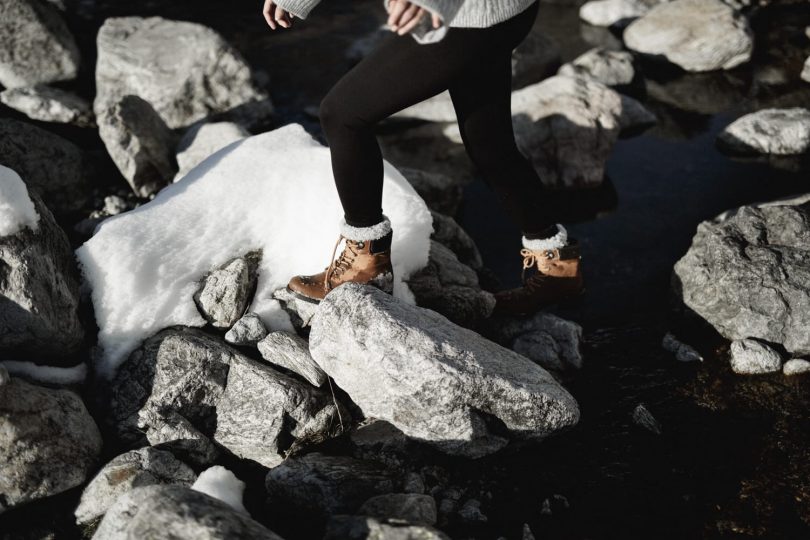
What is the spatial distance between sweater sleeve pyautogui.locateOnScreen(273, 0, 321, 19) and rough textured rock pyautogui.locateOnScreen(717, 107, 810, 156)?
3.92 m

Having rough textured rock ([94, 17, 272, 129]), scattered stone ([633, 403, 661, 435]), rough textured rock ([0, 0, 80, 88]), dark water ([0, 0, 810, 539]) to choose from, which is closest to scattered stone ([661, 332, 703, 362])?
dark water ([0, 0, 810, 539])

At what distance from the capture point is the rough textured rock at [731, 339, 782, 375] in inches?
121

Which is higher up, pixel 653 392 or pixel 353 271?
pixel 353 271

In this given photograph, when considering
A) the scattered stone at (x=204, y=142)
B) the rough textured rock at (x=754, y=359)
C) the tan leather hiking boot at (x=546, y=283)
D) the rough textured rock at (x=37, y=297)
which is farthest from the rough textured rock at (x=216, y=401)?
the scattered stone at (x=204, y=142)

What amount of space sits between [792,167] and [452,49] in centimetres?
369

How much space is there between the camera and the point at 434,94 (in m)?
2.45

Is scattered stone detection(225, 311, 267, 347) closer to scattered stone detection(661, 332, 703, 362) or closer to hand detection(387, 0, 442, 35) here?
hand detection(387, 0, 442, 35)

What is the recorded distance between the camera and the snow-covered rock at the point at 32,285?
2562 mm

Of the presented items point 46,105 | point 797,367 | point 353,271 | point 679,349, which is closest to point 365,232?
point 353,271

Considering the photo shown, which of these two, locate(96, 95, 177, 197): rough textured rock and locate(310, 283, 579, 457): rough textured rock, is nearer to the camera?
locate(310, 283, 579, 457): rough textured rock

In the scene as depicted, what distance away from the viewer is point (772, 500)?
96.7 inches

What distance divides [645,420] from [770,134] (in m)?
3.22

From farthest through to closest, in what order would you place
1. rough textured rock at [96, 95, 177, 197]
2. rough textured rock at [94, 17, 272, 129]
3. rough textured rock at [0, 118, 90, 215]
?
rough textured rock at [94, 17, 272, 129] < rough textured rock at [96, 95, 177, 197] < rough textured rock at [0, 118, 90, 215]

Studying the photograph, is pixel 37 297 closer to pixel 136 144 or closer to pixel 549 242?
pixel 136 144
